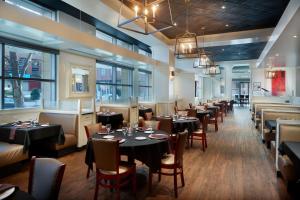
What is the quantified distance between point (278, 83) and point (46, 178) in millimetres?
16045

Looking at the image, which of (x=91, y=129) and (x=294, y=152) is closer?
(x=294, y=152)

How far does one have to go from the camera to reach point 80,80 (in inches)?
286

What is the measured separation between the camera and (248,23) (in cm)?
752

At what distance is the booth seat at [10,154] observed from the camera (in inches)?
147

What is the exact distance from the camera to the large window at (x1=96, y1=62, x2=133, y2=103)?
27.7 ft

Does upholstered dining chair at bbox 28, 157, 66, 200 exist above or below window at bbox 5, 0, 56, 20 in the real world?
below

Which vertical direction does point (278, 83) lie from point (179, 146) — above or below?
above

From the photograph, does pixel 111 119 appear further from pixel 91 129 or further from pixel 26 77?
pixel 91 129

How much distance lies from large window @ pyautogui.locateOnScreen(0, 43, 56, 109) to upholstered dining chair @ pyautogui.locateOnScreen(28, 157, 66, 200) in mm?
3974

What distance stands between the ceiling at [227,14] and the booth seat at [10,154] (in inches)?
161

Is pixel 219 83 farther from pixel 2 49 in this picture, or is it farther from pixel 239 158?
pixel 2 49

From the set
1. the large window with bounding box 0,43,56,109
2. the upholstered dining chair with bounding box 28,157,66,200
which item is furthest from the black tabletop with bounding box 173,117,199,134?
the upholstered dining chair with bounding box 28,157,66,200

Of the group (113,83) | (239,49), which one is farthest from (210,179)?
(239,49)

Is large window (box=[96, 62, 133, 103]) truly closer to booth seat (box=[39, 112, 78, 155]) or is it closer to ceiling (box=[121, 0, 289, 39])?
booth seat (box=[39, 112, 78, 155])
